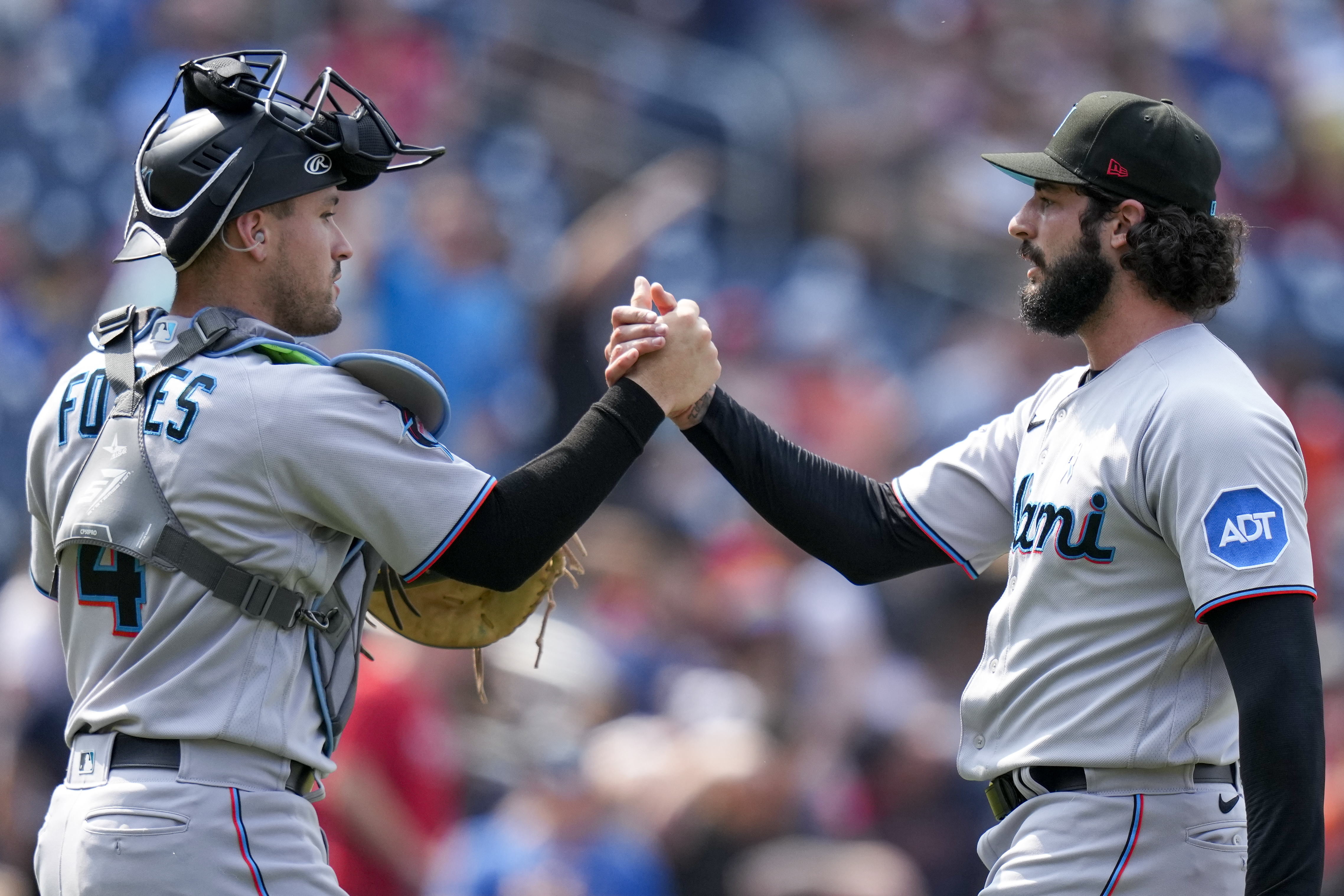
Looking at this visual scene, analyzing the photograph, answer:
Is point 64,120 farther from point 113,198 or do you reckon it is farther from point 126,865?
point 126,865

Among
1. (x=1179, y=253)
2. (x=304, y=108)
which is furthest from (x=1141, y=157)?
(x=304, y=108)

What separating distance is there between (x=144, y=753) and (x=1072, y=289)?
2064 millimetres

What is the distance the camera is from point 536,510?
2.82 metres

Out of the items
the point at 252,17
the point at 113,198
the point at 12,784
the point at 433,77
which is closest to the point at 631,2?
the point at 433,77

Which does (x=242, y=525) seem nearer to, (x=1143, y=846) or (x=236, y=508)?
(x=236, y=508)

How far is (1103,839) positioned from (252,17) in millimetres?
7829

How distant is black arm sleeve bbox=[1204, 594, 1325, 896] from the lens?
2469 millimetres

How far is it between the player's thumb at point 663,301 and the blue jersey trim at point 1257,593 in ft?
4.58

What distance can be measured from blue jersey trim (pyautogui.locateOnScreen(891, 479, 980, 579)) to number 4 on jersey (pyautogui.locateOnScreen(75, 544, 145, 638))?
1701 mm

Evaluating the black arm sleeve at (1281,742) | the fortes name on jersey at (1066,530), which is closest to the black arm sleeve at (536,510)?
the fortes name on jersey at (1066,530)

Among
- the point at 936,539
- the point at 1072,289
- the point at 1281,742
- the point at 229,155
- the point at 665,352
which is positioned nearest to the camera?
the point at 1281,742

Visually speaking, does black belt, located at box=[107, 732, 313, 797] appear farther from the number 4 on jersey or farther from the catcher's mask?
the catcher's mask

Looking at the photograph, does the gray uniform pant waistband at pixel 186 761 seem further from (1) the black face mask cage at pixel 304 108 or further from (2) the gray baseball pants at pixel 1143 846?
(2) the gray baseball pants at pixel 1143 846

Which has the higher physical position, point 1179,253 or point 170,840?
point 1179,253
